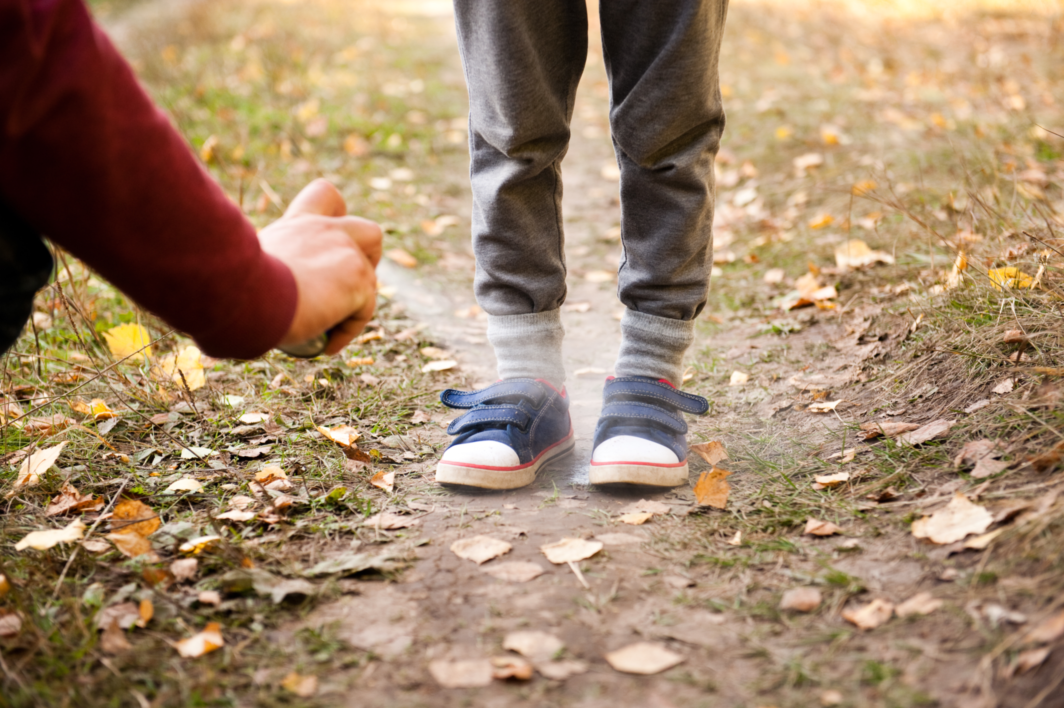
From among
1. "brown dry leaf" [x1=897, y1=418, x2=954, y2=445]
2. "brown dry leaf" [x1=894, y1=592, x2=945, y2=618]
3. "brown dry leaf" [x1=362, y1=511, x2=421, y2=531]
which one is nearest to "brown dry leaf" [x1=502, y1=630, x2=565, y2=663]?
"brown dry leaf" [x1=362, y1=511, x2=421, y2=531]

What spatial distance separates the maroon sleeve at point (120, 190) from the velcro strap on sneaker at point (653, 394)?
0.87 meters

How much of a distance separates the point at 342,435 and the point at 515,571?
64 cm

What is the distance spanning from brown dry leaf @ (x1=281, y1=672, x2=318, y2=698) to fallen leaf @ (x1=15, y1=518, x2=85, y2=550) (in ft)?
1.64

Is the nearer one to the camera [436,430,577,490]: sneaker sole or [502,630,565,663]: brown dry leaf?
[502,630,565,663]: brown dry leaf

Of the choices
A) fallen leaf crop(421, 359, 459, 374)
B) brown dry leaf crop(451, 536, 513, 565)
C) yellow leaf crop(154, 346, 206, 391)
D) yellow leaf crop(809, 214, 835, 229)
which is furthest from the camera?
yellow leaf crop(809, 214, 835, 229)

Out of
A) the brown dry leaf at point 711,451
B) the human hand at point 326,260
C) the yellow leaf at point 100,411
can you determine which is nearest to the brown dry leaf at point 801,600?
the brown dry leaf at point 711,451

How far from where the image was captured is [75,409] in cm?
178

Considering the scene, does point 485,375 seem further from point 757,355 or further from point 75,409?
point 75,409

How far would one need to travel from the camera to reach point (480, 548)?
51.1 inches

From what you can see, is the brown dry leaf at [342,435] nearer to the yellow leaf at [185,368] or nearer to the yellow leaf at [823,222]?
the yellow leaf at [185,368]

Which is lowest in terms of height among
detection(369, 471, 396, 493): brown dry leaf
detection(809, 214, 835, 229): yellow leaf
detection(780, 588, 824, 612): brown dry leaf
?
detection(369, 471, 396, 493): brown dry leaf

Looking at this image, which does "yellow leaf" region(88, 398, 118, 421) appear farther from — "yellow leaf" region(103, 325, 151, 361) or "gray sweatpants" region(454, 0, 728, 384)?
"gray sweatpants" region(454, 0, 728, 384)

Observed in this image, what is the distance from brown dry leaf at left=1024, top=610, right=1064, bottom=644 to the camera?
919 mm

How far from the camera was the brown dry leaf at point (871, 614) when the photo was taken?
3.44ft
